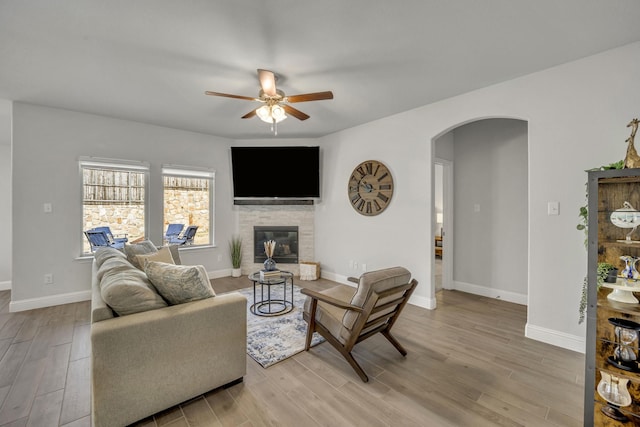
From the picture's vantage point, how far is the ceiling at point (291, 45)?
196 cm

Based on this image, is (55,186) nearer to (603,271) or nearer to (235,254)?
(235,254)

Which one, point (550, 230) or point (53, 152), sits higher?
point (53, 152)

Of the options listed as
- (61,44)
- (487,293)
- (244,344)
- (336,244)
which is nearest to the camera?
(244,344)

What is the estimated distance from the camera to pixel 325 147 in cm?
530

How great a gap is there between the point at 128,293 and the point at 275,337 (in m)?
1.52

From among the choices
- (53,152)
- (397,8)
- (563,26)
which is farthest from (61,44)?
(563,26)

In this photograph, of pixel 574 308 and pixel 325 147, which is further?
pixel 325 147

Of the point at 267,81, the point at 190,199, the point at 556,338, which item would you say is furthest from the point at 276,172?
the point at 556,338

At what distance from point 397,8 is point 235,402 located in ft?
9.77

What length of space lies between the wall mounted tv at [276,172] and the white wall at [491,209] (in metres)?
2.48

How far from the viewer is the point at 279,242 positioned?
551cm

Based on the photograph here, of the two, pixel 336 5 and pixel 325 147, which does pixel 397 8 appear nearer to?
pixel 336 5

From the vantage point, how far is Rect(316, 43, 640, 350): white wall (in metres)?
2.48

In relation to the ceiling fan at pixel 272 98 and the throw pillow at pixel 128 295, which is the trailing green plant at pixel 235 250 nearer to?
the ceiling fan at pixel 272 98
